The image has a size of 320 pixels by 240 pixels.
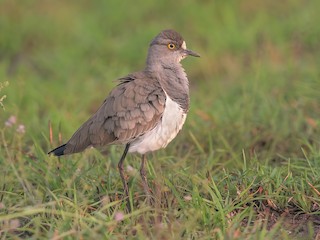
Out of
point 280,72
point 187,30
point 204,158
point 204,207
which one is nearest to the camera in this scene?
point 204,207

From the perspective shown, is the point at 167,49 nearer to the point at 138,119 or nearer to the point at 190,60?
the point at 138,119

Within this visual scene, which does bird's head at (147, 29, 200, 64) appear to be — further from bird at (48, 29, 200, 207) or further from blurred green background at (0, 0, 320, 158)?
blurred green background at (0, 0, 320, 158)

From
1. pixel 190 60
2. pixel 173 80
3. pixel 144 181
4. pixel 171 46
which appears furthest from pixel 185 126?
pixel 190 60

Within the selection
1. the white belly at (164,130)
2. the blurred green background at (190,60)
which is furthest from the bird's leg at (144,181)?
the blurred green background at (190,60)

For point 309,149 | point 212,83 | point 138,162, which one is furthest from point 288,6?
point 138,162

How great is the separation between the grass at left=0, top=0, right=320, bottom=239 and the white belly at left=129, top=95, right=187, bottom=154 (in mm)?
205

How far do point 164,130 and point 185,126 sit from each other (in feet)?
4.92

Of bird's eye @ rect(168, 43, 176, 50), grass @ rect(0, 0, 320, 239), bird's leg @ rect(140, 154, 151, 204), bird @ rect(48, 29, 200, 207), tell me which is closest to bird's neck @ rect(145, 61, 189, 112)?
bird @ rect(48, 29, 200, 207)

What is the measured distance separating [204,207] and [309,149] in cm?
167

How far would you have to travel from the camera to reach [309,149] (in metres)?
5.55

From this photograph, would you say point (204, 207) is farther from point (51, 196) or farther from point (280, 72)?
point (280, 72)

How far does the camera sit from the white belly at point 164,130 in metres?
4.59

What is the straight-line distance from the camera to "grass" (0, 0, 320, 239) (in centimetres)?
415

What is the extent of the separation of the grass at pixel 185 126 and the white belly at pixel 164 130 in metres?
0.21
